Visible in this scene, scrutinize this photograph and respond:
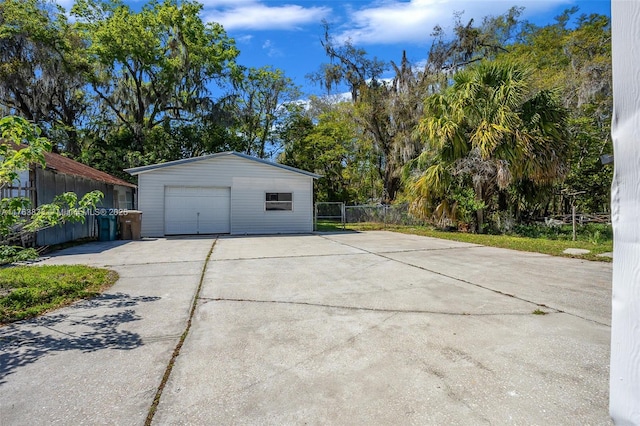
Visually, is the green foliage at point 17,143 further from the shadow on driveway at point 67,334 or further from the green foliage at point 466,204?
the green foliage at point 466,204

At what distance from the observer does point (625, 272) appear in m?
0.88

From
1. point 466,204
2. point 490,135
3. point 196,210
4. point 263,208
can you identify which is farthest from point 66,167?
point 490,135

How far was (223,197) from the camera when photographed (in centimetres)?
1453

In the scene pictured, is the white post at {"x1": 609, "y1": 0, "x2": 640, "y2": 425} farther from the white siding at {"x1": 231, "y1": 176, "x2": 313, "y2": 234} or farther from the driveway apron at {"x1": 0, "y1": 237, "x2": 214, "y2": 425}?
the white siding at {"x1": 231, "y1": 176, "x2": 313, "y2": 234}

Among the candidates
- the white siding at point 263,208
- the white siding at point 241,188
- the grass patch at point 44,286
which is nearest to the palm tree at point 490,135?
the white siding at point 263,208

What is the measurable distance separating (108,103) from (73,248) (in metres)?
14.8

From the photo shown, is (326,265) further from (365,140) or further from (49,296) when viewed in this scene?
(365,140)

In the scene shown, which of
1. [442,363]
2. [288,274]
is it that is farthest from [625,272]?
[288,274]

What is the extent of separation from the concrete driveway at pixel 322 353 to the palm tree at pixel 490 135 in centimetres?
698

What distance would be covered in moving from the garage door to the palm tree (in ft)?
26.2

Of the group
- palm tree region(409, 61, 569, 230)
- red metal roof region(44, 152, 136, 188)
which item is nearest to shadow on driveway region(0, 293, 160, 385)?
red metal roof region(44, 152, 136, 188)

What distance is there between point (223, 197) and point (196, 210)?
119 centimetres

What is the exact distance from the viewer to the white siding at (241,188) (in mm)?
13578

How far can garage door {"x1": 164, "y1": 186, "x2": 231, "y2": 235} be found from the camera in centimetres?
1386
